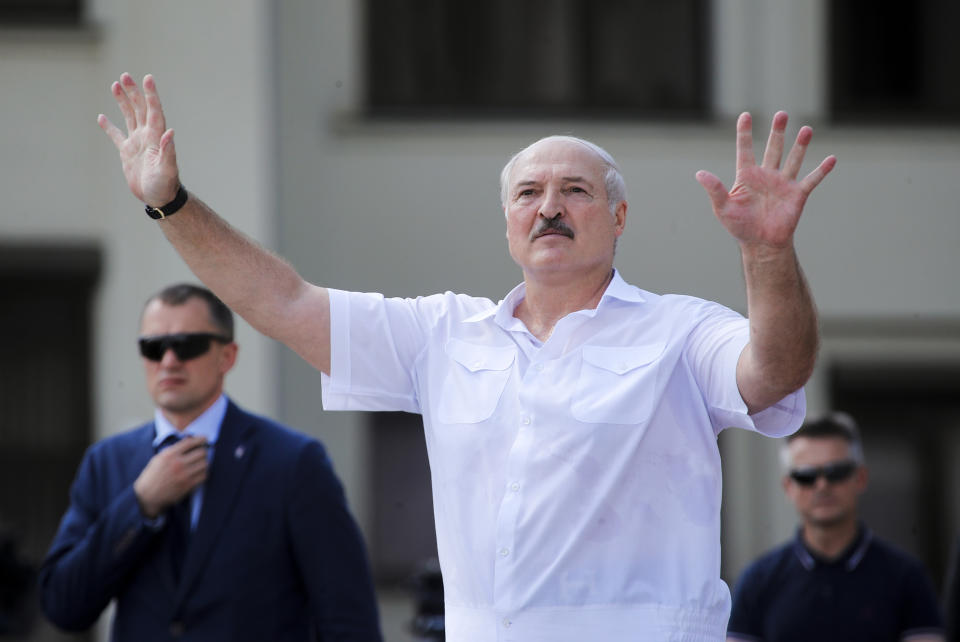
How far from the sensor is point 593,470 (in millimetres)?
2879

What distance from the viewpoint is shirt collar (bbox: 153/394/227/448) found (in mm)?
4367

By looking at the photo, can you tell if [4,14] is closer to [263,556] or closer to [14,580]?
[14,580]

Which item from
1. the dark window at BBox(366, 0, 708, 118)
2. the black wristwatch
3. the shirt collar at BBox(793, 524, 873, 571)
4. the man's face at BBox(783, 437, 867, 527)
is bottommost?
the shirt collar at BBox(793, 524, 873, 571)

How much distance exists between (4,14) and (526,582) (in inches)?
302

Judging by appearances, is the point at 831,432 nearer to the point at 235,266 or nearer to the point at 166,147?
the point at 235,266

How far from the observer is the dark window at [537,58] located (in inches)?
400

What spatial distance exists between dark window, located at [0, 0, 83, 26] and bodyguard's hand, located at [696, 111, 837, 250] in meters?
7.39

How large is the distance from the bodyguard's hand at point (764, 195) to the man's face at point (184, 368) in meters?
2.09

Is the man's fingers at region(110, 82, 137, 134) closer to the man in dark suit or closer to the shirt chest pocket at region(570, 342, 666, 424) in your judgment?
the shirt chest pocket at region(570, 342, 666, 424)

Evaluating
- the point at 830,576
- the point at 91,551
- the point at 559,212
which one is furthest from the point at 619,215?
the point at 830,576

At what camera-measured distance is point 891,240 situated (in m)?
10.2

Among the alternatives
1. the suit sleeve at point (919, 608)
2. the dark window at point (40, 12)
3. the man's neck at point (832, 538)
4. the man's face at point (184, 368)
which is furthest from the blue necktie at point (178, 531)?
the dark window at point (40, 12)

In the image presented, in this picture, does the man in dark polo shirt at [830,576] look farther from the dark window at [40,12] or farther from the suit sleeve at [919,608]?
the dark window at [40,12]

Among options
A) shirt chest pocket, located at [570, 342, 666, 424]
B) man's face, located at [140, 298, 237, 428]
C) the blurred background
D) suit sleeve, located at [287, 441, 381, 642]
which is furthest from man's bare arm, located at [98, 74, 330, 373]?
the blurred background
